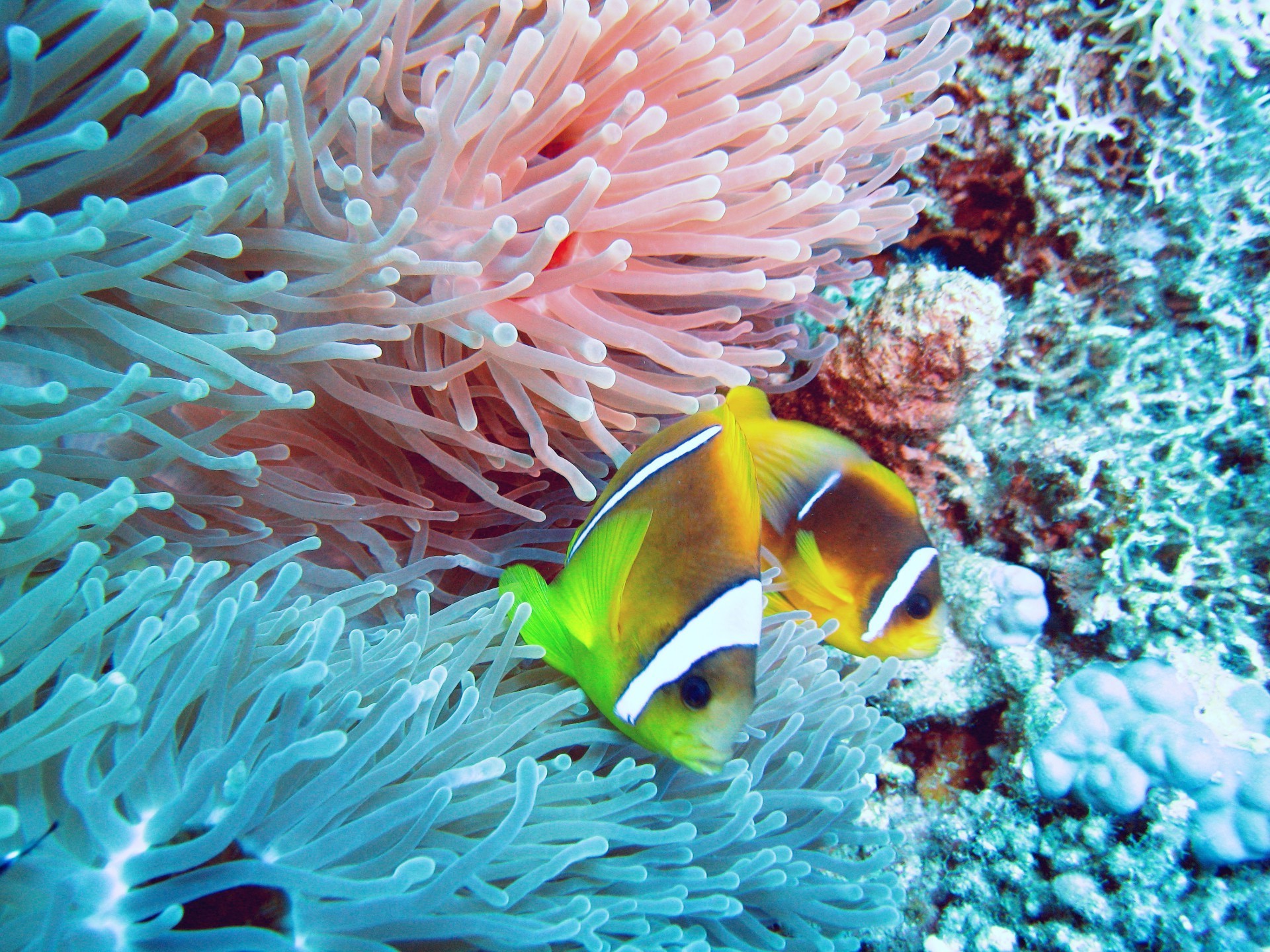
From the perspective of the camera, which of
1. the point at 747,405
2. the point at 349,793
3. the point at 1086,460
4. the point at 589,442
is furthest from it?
the point at 1086,460

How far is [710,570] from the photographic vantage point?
1.02 meters

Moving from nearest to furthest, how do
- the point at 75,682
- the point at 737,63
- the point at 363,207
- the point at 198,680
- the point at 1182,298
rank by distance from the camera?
the point at 75,682 < the point at 198,680 < the point at 363,207 < the point at 737,63 < the point at 1182,298

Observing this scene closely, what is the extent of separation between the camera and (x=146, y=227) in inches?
42.8

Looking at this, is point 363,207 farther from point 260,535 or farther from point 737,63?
point 737,63

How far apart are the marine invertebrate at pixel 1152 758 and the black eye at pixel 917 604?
48 centimetres

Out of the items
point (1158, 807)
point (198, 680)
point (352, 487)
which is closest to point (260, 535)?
point (352, 487)

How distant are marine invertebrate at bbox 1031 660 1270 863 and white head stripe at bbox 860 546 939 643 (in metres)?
0.52

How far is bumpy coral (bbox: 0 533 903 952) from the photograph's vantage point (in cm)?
85

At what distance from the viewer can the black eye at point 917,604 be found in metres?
1.40

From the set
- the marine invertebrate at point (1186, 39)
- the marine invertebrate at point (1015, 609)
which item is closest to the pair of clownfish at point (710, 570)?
the marine invertebrate at point (1015, 609)

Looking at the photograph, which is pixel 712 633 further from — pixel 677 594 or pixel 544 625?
pixel 544 625

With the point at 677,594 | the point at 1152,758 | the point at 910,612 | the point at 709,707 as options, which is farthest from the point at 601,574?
the point at 1152,758

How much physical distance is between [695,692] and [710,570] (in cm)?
17

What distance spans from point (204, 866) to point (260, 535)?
1.73 feet
